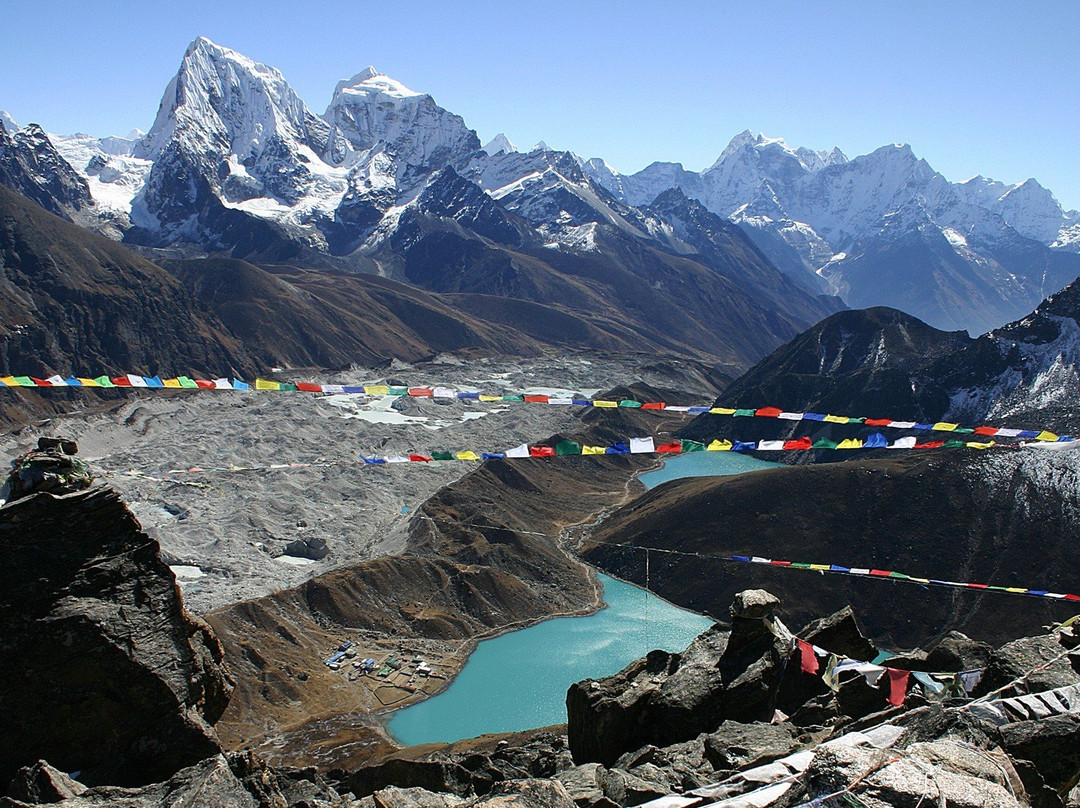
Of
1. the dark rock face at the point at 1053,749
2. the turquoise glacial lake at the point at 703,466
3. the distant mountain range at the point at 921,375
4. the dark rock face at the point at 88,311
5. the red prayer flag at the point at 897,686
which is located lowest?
the turquoise glacial lake at the point at 703,466

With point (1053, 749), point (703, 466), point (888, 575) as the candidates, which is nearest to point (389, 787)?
point (1053, 749)

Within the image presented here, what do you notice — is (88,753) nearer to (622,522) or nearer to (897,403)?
(622,522)

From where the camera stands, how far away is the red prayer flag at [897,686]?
1719cm

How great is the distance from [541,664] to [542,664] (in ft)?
0.16

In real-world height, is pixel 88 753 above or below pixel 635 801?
above

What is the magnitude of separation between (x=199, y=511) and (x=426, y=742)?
34.3 metres

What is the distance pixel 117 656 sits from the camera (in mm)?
13555

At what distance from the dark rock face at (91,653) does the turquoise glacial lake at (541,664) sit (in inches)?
876

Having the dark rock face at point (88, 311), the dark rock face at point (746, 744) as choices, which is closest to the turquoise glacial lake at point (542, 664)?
the dark rock face at point (746, 744)

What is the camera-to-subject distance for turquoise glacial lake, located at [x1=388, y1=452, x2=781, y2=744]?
3584 cm

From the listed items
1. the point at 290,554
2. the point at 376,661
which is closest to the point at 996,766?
the point at 376,661

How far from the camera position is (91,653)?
44.0 feet

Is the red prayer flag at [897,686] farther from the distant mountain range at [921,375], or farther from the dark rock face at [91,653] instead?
the distant mountain range at [921,375]

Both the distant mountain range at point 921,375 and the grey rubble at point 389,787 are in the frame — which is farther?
the distant mountain range at point 921,375
